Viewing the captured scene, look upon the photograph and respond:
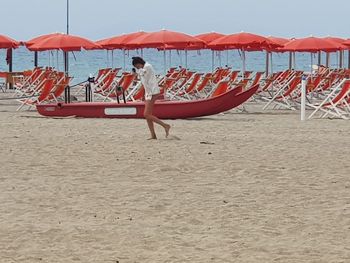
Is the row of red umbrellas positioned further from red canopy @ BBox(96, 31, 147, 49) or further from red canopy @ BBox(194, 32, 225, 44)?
red canopy @ BBox(194, 32, 225, 44)

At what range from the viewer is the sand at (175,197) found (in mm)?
5426

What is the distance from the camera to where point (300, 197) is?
7297 mm

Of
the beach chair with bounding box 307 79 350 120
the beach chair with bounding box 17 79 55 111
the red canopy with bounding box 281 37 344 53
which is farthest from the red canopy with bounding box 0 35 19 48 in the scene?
the beach chair with bounding box 307 79 350 120

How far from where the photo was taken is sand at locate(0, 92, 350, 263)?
5426mm

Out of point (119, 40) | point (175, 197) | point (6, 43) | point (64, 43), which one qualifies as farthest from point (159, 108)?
point (119, 40)

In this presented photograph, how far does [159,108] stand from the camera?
15.6 metres

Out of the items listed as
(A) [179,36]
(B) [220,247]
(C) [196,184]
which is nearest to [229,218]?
(B) [220,247]

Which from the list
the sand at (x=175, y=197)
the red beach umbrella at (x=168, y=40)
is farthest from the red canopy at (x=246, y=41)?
the sand at (x=175, y=197)

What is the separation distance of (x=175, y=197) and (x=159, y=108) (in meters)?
8.35

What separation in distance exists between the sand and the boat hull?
8.59 ft

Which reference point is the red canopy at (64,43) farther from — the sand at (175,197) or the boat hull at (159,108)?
the sand at (175,197)

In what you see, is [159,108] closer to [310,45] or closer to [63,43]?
[63,43]

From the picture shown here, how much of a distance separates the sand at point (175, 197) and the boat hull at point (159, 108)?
103 inches

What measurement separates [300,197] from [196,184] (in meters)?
1.07
